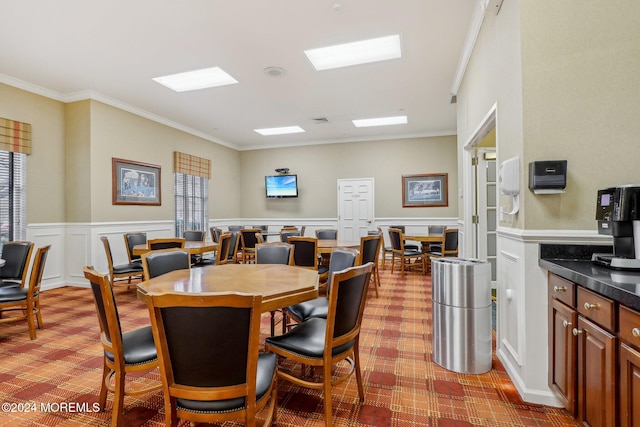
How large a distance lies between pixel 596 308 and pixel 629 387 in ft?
1.07

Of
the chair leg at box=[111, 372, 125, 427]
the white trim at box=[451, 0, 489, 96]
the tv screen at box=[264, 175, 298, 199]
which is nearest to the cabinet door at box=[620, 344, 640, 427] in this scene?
the chair leg at box=[111, 372, 125, 427]

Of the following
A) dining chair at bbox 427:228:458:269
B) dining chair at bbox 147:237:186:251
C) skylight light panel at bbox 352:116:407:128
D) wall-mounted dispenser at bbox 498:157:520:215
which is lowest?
dining chair at bbox 427:228:458:269

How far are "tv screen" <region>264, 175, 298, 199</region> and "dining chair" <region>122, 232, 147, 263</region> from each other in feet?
13.9

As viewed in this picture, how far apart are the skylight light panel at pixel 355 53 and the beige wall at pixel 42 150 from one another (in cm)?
430

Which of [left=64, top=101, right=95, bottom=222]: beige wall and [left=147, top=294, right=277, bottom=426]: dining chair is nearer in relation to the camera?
[left=147, top=294, right=277, bottom=426]: dining chair

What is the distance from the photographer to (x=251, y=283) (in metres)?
2.12

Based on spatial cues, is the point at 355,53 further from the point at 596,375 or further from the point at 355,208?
the point at 355,208

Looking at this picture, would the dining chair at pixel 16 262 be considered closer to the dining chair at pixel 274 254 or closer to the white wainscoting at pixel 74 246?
the white wainscoting at pixel 74 246

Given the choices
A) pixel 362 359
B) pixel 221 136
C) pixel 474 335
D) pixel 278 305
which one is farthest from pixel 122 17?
pixel 221 136

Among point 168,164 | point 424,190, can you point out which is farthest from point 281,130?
point 424,190

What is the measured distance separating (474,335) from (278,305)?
5.26 feet

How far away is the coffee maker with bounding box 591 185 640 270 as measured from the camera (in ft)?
5.46

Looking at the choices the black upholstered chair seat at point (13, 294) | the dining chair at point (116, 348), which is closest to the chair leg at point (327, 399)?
the dining chair at point (116, 348)

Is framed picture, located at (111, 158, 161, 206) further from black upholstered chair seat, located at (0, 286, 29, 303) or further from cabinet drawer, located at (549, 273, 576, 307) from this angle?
cabinet drawer, located at (549, 273, 576, 307)
